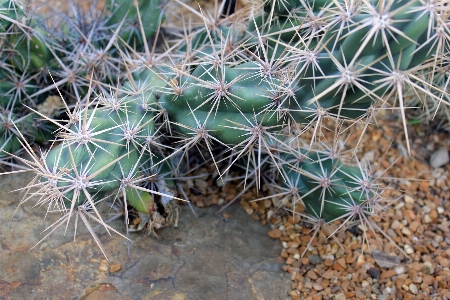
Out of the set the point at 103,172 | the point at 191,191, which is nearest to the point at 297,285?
the point at 191,191

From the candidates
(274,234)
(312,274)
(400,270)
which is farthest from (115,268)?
(400,270)

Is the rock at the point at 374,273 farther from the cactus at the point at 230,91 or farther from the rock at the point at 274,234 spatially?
the rock at the point at 274,234

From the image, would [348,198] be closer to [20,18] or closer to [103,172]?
[103,172]

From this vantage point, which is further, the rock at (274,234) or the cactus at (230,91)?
the rock at (274,234)

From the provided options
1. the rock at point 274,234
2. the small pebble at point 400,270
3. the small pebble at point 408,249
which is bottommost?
the small pebble at point 408,249

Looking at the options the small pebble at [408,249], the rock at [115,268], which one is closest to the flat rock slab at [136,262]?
the rock at [115,268]

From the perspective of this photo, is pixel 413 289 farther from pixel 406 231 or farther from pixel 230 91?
pixel 230 91

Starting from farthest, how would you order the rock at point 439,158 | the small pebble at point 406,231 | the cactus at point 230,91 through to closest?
1. the rock at point 439,158
2. the small pebble at point 406,231
3. the cactus at point 230,91
